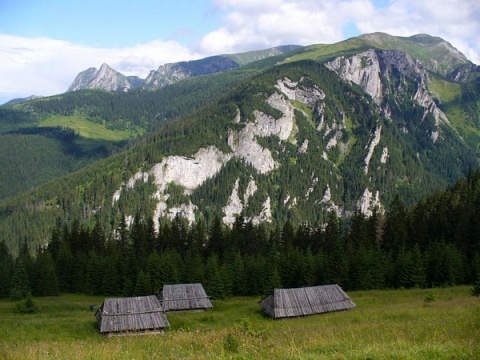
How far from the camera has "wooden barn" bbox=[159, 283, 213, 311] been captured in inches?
2459

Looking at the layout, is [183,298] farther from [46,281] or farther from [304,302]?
[46,281]

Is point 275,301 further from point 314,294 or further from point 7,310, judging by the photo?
point 7,310

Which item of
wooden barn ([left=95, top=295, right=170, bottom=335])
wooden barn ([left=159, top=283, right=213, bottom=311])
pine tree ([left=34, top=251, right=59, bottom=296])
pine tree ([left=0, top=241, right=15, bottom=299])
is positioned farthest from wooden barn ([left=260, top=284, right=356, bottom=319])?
pine tree ([left=0, top=241, right=15, bottom=299])

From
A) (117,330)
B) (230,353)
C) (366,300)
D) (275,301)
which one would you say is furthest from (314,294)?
(230,353)

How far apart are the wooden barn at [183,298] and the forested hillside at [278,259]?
29.4 feet

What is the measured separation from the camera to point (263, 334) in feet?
57.1

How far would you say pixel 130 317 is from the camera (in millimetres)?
47281

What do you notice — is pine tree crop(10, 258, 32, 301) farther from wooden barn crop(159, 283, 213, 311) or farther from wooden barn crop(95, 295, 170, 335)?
wooden barn crop(95, 295, 170, 335)

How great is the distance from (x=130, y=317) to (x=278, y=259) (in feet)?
128

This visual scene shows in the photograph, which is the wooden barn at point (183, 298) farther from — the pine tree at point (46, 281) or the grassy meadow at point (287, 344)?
the grassy meadow at point (287, 344)

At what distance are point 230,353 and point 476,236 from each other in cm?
→ 7556

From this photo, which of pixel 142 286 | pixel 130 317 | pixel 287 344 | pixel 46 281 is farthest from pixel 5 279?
pixel 287 344

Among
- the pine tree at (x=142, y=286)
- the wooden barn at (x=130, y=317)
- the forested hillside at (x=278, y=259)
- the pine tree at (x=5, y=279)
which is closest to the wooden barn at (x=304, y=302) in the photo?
the wooden barn at (x=130, y=317)

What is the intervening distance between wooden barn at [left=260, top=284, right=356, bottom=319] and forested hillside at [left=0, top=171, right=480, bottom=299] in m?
18.6
